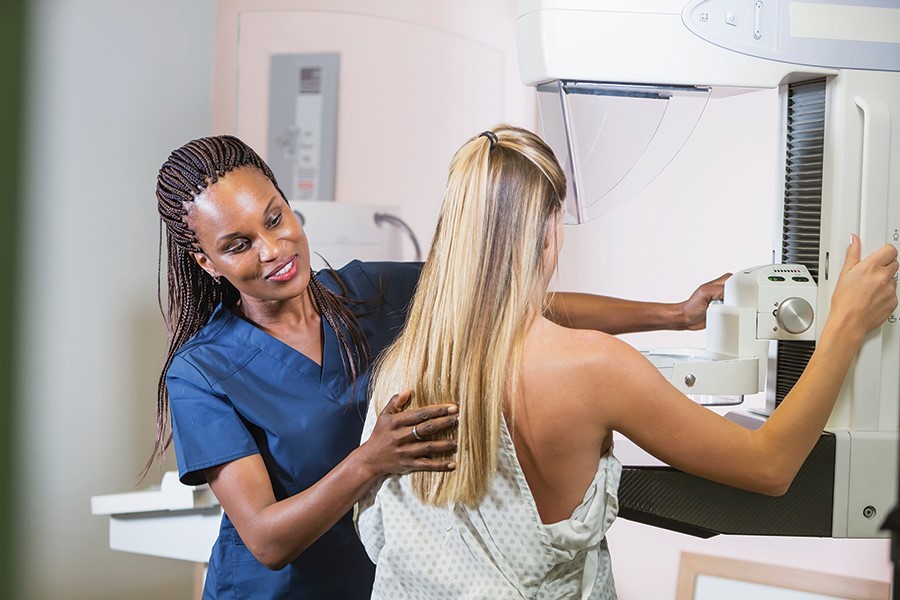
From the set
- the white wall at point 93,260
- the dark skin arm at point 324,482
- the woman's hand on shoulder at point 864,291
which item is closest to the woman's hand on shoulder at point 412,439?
the dark skin arm at point 324,482

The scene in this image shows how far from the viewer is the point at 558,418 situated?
891mm

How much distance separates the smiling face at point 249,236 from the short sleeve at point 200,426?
135mm

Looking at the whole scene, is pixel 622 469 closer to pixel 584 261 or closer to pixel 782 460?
pixel 782 460

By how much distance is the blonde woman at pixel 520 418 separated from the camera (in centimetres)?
89

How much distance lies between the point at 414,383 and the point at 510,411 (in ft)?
0.35

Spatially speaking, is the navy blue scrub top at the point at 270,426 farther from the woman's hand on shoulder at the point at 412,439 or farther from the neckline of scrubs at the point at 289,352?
the woman's hand on shoulder at the point at 412,439

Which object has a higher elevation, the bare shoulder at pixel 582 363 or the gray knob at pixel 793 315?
the gray knob at pixel 793 315

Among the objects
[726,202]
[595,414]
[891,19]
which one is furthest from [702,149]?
A: [595,414]

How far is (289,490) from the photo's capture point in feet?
3.94

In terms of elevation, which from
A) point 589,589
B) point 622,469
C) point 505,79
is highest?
point 505,79

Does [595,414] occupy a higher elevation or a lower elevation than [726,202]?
lower

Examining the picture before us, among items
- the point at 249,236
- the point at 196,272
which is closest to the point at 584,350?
the point at 249,236

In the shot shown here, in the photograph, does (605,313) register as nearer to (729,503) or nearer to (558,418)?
(729,503)

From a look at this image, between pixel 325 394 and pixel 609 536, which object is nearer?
pixel 325 394
